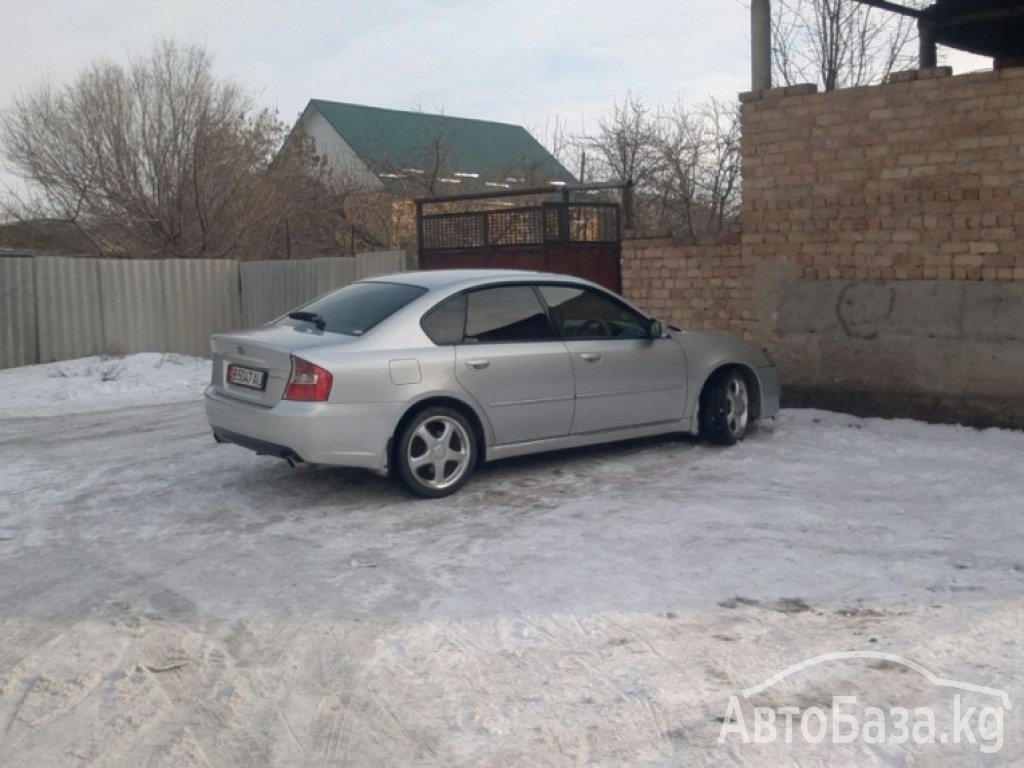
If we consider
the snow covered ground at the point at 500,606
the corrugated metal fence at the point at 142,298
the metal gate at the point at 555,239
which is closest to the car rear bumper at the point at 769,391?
the snow covered ground at the point at 500,606

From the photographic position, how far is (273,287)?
60.3 feet

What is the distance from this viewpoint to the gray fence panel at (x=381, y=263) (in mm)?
15438

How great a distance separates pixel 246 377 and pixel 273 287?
38.6 ft

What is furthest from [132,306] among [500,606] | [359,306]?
[500,606]

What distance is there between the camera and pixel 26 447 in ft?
30.5

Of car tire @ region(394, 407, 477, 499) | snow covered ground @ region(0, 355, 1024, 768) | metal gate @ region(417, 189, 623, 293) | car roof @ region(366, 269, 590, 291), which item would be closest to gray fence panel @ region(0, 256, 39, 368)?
metal gate @ region(417, 189, 623, 293)

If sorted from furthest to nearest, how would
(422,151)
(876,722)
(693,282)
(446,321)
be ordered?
(422,151) → (693,282) → (446,321) → (876,722)

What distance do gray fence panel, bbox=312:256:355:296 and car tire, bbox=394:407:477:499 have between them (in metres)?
10.2

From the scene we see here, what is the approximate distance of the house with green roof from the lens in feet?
89.0

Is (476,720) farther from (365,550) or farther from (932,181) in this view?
(932,181)

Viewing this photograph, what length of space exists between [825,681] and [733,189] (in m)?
16.7

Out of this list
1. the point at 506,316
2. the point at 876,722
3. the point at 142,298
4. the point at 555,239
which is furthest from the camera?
the point at 142,298

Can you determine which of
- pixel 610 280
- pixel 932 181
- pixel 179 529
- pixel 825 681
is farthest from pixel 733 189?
pixel 825 681

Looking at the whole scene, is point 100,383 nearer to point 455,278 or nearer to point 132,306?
point 132,306
